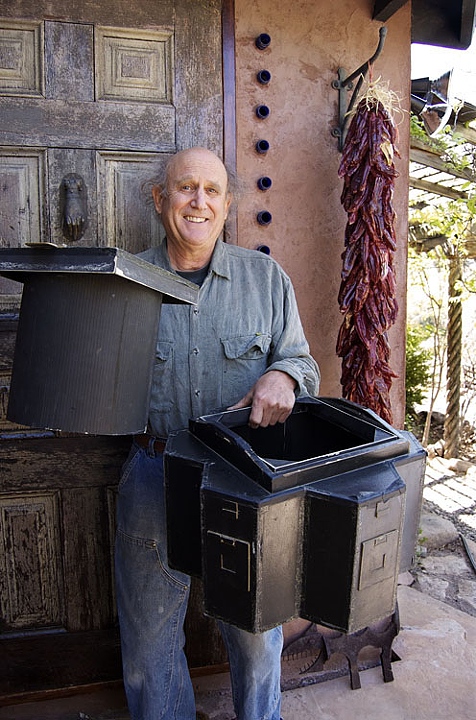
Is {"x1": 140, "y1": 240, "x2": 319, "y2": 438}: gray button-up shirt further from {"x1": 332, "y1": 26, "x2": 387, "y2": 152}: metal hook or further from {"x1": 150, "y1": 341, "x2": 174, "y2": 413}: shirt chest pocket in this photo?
{"x1": 332, "y1": 26, "x2": 387, "y2": 152}: metal hook

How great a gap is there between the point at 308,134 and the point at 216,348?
44.7 inches

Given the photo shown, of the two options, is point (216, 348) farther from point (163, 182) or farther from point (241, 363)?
point (163, 182)

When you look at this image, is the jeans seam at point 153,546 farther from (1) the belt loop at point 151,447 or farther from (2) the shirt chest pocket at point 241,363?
(2) the shirt chest pocket at point 241,363

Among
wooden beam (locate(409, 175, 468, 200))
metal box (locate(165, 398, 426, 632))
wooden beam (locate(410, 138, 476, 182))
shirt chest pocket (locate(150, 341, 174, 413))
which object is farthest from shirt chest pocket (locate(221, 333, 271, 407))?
wooden beam (locate(409, 175, 468, 200))

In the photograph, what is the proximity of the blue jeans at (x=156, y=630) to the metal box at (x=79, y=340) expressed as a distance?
0.50 metres

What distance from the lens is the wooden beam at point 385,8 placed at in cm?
247

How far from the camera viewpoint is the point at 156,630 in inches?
79.5

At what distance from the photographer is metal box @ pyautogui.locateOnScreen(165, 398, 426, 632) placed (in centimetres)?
137

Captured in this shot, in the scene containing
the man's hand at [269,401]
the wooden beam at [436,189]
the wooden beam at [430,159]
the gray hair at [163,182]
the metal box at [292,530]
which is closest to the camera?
the metal box at [292,530]

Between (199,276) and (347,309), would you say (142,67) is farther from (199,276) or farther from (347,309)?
(347,309)

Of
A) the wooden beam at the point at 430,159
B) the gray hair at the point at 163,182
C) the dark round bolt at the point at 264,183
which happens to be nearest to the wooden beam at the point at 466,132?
the wooden beam at the point at 430,159

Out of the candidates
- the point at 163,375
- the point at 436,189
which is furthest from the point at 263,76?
the point at 436,189

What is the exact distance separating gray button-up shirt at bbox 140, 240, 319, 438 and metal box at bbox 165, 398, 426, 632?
0.50 m

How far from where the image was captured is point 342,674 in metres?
2.62
